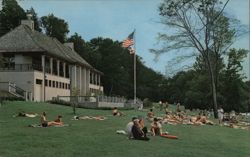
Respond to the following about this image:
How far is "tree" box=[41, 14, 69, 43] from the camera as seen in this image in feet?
356

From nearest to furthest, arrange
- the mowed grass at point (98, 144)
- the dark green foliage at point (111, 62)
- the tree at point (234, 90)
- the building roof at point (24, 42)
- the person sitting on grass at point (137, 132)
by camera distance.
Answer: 1. the mowed grass at point (98, 144)
2. the person sitting on grass at point (137, 132)
3. the building roof at point (24, 42)
4. the tree at point (234, 90)
5. the dark green foliage at point (111, 62)

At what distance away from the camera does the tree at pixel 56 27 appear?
10862 centimetres

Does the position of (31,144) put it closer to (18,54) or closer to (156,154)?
(156,154)

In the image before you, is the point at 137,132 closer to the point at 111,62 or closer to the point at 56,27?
the point at 56,27

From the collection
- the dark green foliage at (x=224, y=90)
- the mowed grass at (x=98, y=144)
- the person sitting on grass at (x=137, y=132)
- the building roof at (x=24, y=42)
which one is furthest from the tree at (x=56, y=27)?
the person sitting on grass at (x=137, y=132)

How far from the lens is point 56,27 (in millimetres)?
108938

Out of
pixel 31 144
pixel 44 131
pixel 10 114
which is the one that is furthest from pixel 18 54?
pixel 31 144

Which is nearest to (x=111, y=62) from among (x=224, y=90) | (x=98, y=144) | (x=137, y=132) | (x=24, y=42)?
(x=224, y=90)

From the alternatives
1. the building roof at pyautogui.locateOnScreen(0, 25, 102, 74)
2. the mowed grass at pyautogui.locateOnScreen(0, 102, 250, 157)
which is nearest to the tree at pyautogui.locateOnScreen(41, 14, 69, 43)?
the building roof at pyautogui.locateOnScreen(0, 25, 102, 74)

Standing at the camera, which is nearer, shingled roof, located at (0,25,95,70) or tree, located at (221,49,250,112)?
shingled roof, located at (0,25,95,70)

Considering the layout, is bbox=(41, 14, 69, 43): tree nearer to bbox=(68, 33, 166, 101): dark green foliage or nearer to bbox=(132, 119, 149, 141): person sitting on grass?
bbox=(68, 33, 166, 101): dark green foliage

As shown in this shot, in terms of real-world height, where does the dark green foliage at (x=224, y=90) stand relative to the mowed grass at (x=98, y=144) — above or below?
above

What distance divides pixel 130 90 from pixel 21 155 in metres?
120

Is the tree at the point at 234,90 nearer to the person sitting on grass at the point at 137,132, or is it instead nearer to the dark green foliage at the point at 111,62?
the dark green foliage at the point at 111,62
